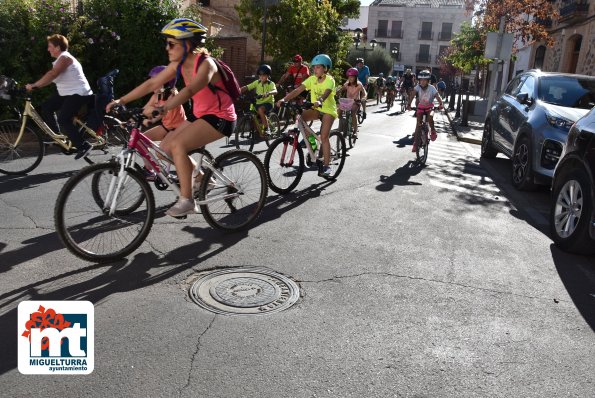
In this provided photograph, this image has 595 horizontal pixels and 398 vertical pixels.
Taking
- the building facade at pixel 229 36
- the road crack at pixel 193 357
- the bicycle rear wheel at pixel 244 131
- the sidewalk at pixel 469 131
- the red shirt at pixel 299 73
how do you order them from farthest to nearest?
the building facade at pixel 229 36, the sidewalk at pixel 469 131, the red shirt at pixel 299 73, the bicycle rear wheel at pixel 244 131, the road crack at pixel 193 357

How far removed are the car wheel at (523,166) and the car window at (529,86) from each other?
0.95m

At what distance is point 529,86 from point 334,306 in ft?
22.1

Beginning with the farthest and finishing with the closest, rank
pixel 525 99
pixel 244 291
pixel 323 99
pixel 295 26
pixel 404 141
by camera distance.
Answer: pixel 295 26 < pixel 404 141 < pixel 525 99 < pixel 323 99 < pixel 244 291

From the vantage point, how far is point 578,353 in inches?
127

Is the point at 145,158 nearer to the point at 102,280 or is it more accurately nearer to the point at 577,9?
the point at 102,280

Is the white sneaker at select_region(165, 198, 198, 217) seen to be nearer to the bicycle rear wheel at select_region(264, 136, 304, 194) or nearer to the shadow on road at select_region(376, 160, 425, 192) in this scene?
the bicycle rear wheel at select_region(264, 136, 304, 194)

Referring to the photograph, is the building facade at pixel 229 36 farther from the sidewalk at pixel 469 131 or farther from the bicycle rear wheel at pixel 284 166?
the bicycle rear wheel at pixel 284 166

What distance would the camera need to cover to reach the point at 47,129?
758 cm

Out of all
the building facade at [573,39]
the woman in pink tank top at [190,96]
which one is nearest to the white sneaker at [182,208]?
the woman in pink tank top at [190,96]

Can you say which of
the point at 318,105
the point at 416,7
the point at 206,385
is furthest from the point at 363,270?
the point at 416,7

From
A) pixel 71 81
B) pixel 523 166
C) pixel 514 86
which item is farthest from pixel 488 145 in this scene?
pixel 71 81

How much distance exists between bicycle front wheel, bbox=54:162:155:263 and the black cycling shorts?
803 millimetres

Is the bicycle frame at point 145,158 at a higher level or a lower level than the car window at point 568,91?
lower

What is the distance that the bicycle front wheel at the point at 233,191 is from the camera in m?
5.08
